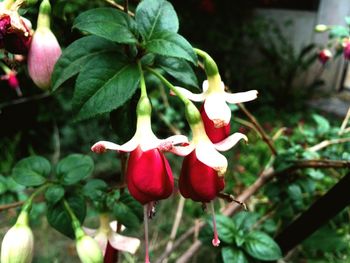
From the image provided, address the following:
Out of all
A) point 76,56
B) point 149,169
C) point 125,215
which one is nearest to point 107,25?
point 76,56

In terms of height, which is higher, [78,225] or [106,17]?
[106,17]

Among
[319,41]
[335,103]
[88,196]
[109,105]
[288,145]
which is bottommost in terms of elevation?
[335,103]

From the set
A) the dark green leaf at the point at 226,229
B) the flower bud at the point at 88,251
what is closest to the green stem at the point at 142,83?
the flower bud at the point at 88,251

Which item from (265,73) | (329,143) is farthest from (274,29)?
(329,143)

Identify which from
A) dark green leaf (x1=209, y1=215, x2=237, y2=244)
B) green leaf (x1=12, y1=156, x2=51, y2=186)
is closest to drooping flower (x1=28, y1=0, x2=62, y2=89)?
green leaf (x1=12, y1=156, x2=51, y2=186)

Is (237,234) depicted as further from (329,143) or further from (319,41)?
(319,41)

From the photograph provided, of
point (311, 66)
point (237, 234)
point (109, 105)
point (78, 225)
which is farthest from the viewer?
point (311, 66)

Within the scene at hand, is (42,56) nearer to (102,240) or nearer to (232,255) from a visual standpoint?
(102,240)
